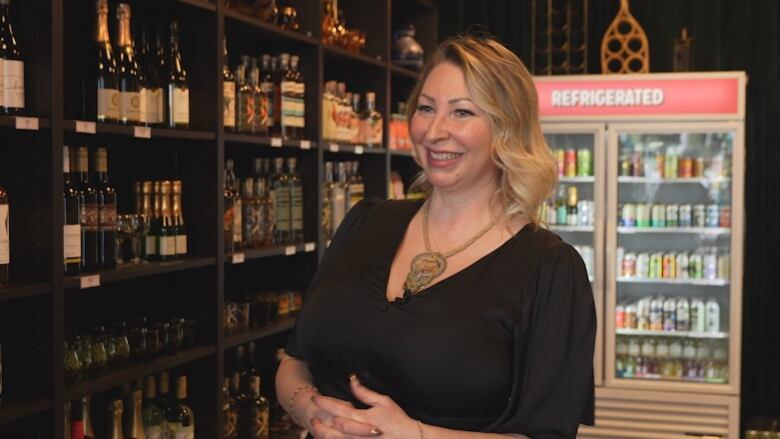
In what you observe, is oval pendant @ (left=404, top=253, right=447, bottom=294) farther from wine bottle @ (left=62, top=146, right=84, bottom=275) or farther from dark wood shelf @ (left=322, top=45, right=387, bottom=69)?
dark wood shelf @ (left=322, top=45, right=387, bottom=69)

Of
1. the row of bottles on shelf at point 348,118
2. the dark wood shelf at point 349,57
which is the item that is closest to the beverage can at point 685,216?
the row of bottles on shelf at point 348,118

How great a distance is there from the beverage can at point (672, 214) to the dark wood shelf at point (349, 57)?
6.46 ft

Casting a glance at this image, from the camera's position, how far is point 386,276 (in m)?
2.00

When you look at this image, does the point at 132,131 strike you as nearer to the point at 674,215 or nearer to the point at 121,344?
the point at 121,344

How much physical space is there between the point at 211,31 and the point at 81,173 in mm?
755

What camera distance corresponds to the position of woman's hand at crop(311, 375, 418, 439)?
5.88 ft

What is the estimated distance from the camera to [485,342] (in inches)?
72.3

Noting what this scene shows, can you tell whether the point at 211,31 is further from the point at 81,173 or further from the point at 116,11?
the point at 81,173

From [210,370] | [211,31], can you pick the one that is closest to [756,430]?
[210,370]

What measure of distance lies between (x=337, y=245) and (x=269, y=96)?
2033 millimetres

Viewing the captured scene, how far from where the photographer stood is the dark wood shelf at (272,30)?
3602mm

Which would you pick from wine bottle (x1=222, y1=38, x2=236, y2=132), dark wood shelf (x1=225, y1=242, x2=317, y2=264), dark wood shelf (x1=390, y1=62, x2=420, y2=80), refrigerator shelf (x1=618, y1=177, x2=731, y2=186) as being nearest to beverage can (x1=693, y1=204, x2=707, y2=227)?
refrigerator shelf (x1=618, y1=177, x2=731, y2=186)

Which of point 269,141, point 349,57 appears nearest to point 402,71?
point 349,57

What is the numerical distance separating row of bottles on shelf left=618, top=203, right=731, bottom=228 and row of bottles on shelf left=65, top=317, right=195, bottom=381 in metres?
3.14
